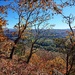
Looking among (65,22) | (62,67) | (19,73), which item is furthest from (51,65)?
(19,73)

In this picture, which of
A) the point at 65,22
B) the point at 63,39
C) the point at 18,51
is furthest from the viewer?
the point at 18,51

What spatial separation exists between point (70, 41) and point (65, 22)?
3708 mm

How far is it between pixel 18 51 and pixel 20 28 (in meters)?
31.9

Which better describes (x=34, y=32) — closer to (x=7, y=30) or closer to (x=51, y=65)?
(x=7, y=30)

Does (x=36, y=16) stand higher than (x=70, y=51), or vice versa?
(x=36, y=16)

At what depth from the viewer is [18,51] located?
60.2 m

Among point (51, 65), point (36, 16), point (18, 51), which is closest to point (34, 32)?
point (36, 16)

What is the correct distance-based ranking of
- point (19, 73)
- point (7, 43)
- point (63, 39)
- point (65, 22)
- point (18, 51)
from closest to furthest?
point (19, 73), point (7, 43), point (65, 22), point (63, 39), point (18, 51)

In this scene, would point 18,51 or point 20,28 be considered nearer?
point 20,28

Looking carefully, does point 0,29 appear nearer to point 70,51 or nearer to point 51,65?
point 70,51

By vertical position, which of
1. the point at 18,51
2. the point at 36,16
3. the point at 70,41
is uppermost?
the point at 36,16

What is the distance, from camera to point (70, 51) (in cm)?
3206

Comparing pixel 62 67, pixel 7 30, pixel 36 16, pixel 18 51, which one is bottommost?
pixel 62 67

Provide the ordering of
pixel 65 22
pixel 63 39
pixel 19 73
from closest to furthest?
pixel 19 73 < pixel 65 22 < pixel 63 39
